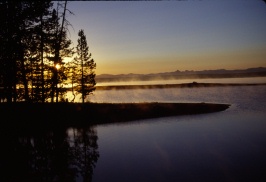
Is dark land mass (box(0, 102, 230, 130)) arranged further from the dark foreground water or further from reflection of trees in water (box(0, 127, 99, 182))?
reflection of trees in water (box(0, 127, 99, 182))

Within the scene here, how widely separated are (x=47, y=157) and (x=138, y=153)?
684 cm

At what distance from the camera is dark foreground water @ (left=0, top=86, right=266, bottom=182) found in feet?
48.1

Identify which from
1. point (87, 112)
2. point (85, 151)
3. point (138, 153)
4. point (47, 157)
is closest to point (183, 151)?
point (138, 153)

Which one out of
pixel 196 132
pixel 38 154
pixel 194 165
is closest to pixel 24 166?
pixel 38 154

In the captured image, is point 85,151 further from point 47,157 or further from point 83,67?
point 83,67

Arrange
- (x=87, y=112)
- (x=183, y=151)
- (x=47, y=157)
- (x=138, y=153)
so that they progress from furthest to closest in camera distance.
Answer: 1. (x=87, y=112)
2. (x=183, y=151)
3. (x=138, y=153)
4. (x=47, y=157)

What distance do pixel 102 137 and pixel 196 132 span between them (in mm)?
10078

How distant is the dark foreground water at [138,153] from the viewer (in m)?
14.7

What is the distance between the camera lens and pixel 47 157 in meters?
18.6

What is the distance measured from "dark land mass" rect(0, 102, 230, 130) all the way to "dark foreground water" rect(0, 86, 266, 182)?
1.66 meters

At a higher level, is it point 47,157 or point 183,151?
point 47,157

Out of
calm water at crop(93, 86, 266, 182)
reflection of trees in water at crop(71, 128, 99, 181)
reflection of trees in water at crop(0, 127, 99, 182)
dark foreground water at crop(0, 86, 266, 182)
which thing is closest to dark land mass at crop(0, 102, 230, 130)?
dark foreground water at crop(0, 86, 266, 182)

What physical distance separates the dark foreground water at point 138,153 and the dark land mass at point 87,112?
5.45 ft

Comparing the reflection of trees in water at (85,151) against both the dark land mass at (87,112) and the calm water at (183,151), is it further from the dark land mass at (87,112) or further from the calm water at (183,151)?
the dark land mass at (87,112)
